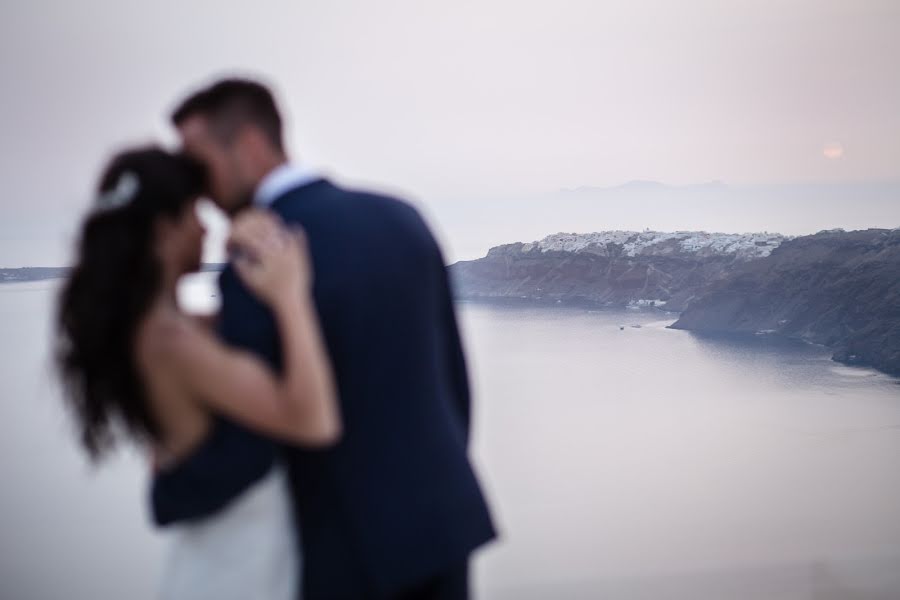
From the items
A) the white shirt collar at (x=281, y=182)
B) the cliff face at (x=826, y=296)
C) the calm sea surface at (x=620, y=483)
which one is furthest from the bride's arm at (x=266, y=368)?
the cliff face at (x=826, y=296)

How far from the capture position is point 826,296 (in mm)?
4242

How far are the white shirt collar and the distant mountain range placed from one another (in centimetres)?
300

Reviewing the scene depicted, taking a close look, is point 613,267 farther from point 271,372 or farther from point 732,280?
point 271,372

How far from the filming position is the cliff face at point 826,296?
13.1ft

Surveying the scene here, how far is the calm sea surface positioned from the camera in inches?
91.6

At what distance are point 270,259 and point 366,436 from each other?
0.77 feet

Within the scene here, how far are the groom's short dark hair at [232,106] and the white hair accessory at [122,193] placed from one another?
4.4 inches

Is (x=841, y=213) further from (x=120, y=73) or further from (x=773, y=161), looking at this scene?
(x=120, y=73)

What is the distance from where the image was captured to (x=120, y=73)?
2.73 meters

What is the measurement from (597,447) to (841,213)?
177cm

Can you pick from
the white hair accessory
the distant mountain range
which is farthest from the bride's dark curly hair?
the distant mountain range

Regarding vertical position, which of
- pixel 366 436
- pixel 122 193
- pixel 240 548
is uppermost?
pixel 122 193

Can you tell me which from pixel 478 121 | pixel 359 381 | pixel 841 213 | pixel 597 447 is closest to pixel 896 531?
pixel 597 447

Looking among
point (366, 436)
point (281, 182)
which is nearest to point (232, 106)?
point (281, 182)
